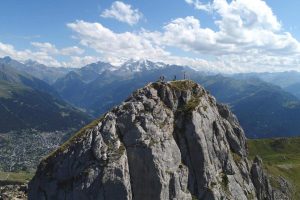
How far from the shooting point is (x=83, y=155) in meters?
75.6

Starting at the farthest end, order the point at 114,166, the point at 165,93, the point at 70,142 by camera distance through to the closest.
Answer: the point at 165,93
the point at 70,142
the point at 114,166

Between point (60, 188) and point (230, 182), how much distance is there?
31.7m

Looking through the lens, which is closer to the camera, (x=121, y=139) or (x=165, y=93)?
(x=121, y=139)

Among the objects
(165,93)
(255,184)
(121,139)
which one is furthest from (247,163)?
(121,139)

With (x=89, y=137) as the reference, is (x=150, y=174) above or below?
below

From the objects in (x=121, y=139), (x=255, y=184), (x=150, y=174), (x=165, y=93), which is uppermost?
(x=165, y=93)

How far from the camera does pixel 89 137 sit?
7694 cm

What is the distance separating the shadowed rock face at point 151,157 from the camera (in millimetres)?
73812

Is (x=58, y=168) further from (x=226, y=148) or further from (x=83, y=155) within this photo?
(x=226, y=148)

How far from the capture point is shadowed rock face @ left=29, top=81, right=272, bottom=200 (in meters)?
73.8

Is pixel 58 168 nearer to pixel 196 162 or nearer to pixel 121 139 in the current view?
pixel 121 139

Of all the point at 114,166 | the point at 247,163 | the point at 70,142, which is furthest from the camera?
the point at 247,163

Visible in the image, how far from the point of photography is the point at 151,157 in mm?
75562

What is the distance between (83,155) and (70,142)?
231 inches
